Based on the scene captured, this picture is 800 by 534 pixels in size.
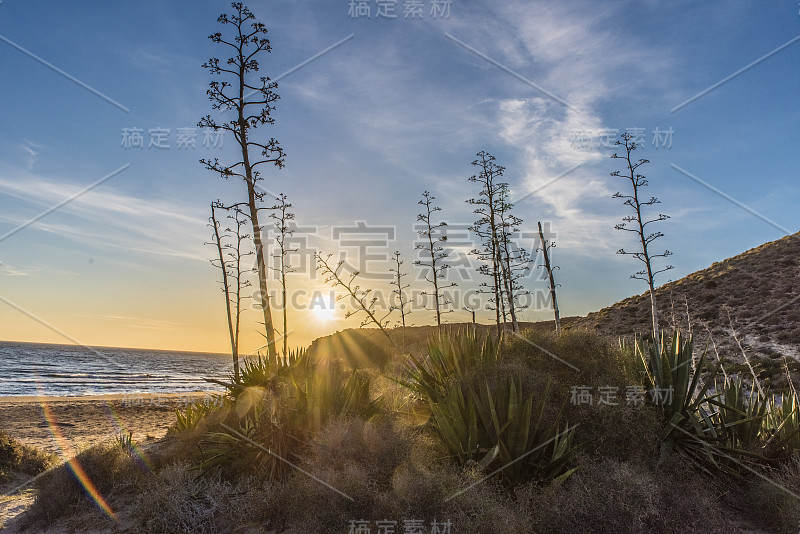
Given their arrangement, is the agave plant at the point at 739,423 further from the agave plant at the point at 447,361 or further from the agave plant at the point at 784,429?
the agave plant at the point at 447,361

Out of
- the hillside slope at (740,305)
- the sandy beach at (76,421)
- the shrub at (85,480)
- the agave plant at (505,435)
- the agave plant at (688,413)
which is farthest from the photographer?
the hillside slope at (740,305)

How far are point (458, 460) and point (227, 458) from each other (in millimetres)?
3926

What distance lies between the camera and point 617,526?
4551 mm

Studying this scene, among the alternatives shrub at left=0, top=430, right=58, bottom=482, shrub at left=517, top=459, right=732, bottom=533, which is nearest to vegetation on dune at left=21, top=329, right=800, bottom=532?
shrub at left=517, top=459, right=732, bottom=533

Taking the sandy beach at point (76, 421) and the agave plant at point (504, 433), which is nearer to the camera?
the agave plant at point (504, 433)

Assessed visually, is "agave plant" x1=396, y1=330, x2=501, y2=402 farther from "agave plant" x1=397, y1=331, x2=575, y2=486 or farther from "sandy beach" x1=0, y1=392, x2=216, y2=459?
"sandy beach" x1=0, y1=392, x2=216, y2=459

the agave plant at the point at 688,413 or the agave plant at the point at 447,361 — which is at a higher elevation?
the agave plant at the point at 447,361

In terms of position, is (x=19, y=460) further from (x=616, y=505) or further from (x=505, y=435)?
(x=616, y=505)

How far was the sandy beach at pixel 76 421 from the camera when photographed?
16.2 meters

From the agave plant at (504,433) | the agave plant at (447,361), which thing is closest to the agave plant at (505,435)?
the agave plant at (504,433)

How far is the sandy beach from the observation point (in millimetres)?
16203

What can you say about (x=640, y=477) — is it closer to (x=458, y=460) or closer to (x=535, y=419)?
(x=535, y=419)

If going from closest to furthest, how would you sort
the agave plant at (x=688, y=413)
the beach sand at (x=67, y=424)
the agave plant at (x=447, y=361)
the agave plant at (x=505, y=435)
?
the agave plant at (x=505, y=435) → the agave plant at (x=688, y=413) → the agave plant at (x=447, y=361) → the beach sand at (x=67, y=424)

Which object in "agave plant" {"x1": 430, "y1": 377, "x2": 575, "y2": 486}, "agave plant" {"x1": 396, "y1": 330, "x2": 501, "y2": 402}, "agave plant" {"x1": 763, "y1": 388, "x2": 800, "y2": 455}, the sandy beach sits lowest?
the sandy beach
